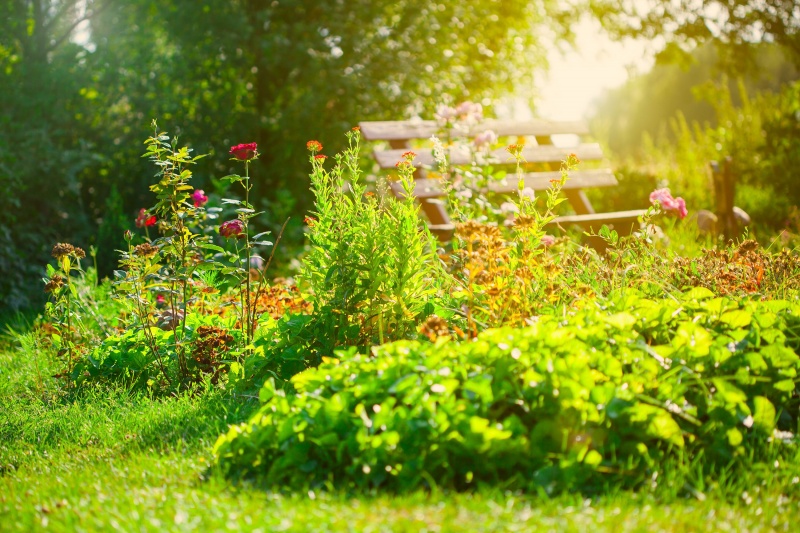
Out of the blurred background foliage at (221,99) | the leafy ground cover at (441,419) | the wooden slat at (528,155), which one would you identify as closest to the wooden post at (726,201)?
the wooden slat at (528,155)

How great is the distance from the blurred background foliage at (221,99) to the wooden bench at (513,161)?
6.86ft

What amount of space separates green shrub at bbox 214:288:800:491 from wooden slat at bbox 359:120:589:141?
15.3 feet

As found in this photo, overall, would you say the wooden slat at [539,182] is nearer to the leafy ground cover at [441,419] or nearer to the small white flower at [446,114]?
the small white flower at [446,114]

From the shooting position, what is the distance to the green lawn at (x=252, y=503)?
7.50ft

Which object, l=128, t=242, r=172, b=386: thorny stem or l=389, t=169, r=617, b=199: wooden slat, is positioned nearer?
l=128, t=242, r=172, b=386: thorny stem

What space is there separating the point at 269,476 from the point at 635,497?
118 cm

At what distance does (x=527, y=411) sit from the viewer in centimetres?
273

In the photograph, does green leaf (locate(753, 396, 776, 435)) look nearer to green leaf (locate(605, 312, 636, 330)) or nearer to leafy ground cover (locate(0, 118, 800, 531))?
leafy ground cover (locate(0, 118, 800, 531))

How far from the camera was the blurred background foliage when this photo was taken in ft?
29.3

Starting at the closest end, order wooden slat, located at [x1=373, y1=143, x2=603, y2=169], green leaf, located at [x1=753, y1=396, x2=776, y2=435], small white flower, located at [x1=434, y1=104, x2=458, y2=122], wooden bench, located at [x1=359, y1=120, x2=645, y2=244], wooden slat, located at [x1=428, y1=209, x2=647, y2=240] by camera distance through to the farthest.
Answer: green leaf, located at [x1=753, y1=396, x2=776, y2=435] → wooden slat, located at [x1=428, y1=209, x2=647, y2=240] → wooden bench, located at [x1=359, y1=120, x2=645, y2=244] → small white flower, located at [x1=434, y1=104, x2=458, y2=122] → wooden slat, located at [x1=373, y1=143, x2=603, y2=169]

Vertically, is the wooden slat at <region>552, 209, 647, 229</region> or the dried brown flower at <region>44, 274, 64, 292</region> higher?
the wooden slat at <region>552, 209, 647, 229</region>

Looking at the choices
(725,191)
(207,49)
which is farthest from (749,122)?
(207,49)

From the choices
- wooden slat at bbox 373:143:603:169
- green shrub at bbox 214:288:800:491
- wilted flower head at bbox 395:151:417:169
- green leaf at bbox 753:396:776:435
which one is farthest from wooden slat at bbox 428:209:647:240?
green leaf at bbox 753:396:776:435

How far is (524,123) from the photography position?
8.88 metres
